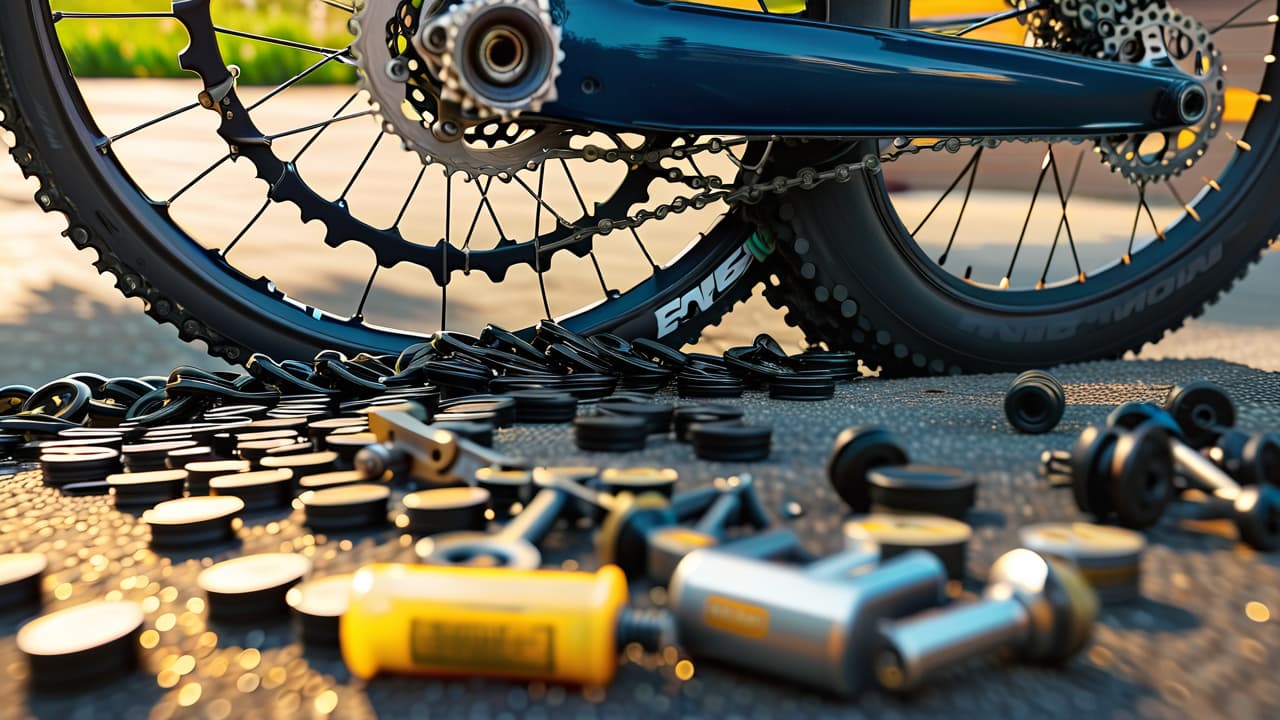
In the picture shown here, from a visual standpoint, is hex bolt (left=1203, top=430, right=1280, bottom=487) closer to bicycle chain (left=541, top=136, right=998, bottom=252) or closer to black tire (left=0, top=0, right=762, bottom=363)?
bicycle chain (left=541, top=136, right=998, bottom=252)

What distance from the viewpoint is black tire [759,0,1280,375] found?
2.30 m

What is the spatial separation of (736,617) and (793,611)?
0.05 metres

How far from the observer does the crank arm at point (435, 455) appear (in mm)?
1236

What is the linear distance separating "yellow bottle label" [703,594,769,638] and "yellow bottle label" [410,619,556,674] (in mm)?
119

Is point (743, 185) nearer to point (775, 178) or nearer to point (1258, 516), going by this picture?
point (775, 178)

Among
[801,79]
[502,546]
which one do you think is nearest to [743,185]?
[801,79]

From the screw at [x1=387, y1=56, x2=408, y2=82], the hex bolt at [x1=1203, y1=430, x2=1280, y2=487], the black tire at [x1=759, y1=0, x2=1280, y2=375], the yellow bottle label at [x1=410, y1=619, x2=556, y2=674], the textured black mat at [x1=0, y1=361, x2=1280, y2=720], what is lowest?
the textured black mat at [x1=0, y1=361, x2=1280, y2=720]

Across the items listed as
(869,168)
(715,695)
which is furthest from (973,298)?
(715,695)

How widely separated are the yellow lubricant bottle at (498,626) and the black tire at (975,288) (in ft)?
5.37

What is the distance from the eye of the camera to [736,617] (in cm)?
74

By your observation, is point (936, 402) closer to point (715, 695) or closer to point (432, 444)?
point (432, 444)

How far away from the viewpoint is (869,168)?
2.25m

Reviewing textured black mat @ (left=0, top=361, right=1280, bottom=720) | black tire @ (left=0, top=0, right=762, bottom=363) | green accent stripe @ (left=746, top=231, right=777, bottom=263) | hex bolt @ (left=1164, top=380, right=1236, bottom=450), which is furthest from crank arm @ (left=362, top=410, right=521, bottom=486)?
green accent stripe @ (left=746, top=231, right=777, bottom=263)

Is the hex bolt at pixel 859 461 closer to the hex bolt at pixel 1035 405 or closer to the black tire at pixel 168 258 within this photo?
the hex bolt at pixel 1035 405
